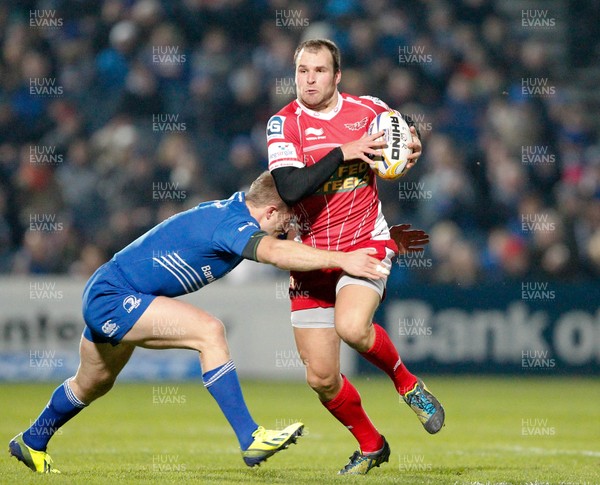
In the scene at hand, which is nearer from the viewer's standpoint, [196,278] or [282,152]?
[196,278]

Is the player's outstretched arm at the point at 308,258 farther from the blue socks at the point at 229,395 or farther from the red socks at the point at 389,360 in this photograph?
the red socks at the point at 389,360

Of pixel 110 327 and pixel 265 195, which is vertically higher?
pixel 265 195

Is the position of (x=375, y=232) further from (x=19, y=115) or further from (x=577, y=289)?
(x=19, y=115)

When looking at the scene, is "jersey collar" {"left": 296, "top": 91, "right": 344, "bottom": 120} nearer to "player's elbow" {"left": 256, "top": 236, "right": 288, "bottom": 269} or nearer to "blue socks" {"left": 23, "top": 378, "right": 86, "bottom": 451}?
"player's elbow" {"left": 256, "top": 236, "right": 288, "bottom": 269}

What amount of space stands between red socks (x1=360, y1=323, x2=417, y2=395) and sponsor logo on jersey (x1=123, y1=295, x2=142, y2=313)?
1.53 m

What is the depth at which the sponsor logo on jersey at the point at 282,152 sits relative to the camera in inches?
261

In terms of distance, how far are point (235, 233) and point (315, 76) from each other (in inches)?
48.4

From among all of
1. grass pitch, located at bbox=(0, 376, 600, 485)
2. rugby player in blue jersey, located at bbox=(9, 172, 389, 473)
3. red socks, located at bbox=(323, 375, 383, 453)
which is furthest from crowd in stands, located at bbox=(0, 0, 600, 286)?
rugby player in blue jersey, located at bbox=(9, 172, 389, 473)

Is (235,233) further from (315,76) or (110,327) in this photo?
(315,76)

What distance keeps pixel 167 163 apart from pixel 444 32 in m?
5.17

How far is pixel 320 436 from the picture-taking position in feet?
31.8

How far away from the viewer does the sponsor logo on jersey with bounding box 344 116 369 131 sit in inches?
276

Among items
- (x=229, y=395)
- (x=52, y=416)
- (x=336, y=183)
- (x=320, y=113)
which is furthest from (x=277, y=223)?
(x=52, y=416)

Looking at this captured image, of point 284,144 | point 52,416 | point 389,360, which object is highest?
point 284,144
